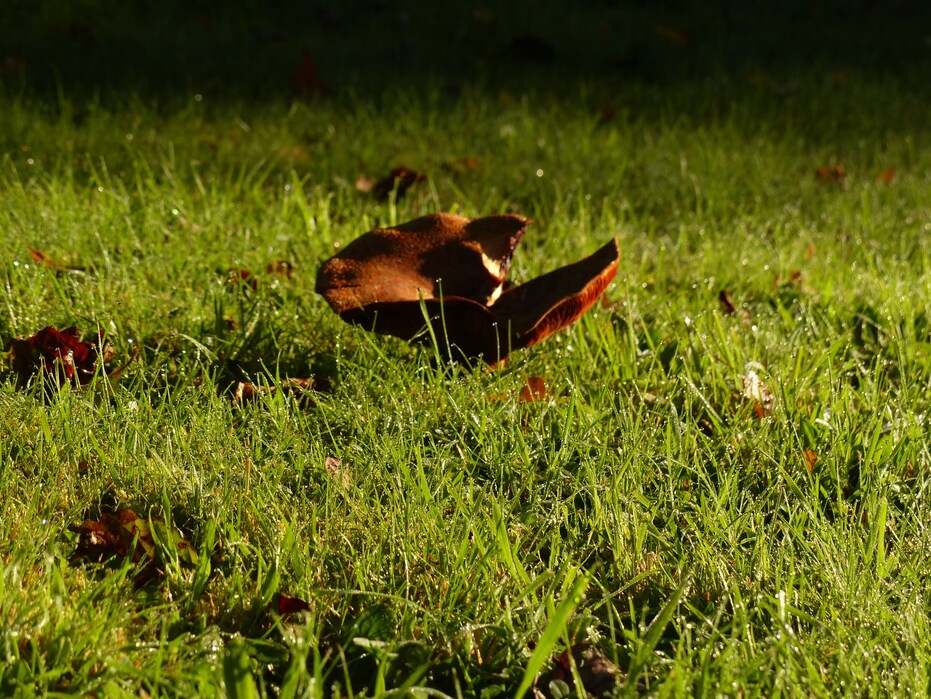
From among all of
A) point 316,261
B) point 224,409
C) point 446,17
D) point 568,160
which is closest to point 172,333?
point 224,409

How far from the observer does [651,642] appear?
1378mm

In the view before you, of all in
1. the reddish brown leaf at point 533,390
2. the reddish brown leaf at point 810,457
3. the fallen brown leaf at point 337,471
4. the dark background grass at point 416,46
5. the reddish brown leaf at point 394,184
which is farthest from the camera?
the dark background grass at point 416,46

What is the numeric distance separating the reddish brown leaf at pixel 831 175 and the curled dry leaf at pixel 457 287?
215 centimetres

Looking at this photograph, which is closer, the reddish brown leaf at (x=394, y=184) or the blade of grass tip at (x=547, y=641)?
the blade of grass tip at (x=547, y=641)

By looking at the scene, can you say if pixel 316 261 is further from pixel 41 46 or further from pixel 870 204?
pixel 41 46

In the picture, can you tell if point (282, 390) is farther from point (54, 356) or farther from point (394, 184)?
point (394, 184)

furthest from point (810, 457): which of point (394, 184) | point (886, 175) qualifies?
point (886, 175)

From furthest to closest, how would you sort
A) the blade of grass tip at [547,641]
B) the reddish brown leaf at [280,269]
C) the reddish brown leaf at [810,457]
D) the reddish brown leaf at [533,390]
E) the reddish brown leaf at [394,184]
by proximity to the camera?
1. the reddish brown leaf at [394,184]
2. the reddish brown leaf at [280,269]
3. the reddish brown leaf at [533,390]
4. the reddish brown leaf at [810,457]
5. the blade of grass tip at [547,641]

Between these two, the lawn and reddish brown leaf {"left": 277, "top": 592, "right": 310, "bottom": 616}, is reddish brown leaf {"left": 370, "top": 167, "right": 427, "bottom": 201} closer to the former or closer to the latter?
the lawn

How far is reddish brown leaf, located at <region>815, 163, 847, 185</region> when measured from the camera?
4.01 meters

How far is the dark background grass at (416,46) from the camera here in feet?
15.0

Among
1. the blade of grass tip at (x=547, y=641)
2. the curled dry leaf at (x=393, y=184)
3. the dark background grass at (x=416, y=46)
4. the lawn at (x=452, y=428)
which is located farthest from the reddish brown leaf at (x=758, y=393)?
the dark background grass at (x=416, y=46)

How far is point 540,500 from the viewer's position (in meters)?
1.83

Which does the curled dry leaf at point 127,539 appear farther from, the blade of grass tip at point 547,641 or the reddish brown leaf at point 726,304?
the reddish brown leaf at point 726,304
